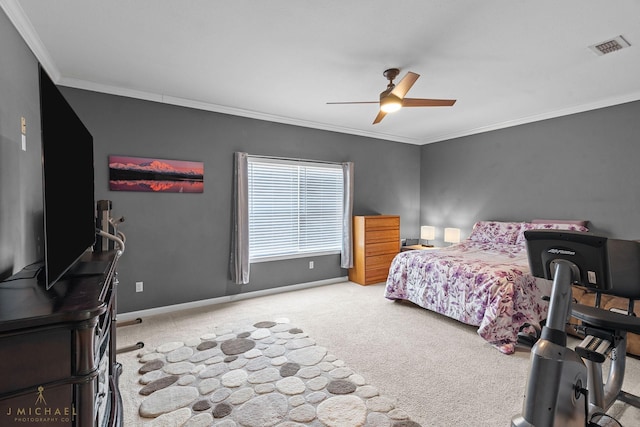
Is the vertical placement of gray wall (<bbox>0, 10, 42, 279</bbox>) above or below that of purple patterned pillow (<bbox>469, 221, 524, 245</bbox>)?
above

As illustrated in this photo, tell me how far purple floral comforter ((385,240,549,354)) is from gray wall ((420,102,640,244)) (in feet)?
3.05

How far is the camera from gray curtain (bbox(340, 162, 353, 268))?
199 inches

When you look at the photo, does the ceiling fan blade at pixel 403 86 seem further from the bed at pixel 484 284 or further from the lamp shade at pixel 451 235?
the lamp shade at pixel 451 235

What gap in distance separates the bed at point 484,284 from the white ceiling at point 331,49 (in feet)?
6.30

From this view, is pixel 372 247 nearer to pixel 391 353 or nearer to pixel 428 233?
pixel 428 233

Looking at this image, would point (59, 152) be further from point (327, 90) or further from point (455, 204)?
point (455, 204)

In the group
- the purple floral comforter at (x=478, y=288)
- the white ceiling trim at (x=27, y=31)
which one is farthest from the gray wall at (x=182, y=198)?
the purple floral comforter at (x=478, y=288)

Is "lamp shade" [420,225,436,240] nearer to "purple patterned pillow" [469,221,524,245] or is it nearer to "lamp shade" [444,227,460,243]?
"lamp shade" [444,227,460,243]

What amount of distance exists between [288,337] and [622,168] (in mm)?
4415

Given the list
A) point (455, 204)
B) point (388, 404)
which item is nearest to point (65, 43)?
point (388, 404)

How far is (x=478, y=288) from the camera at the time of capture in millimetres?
3123

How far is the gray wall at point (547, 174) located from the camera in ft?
12.2

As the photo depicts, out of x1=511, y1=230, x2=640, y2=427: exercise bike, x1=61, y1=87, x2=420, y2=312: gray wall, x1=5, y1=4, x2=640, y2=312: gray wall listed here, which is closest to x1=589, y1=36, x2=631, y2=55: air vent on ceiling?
x1=5, y1=4, x2=640, y2=312: gray wall

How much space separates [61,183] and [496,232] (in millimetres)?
5011
